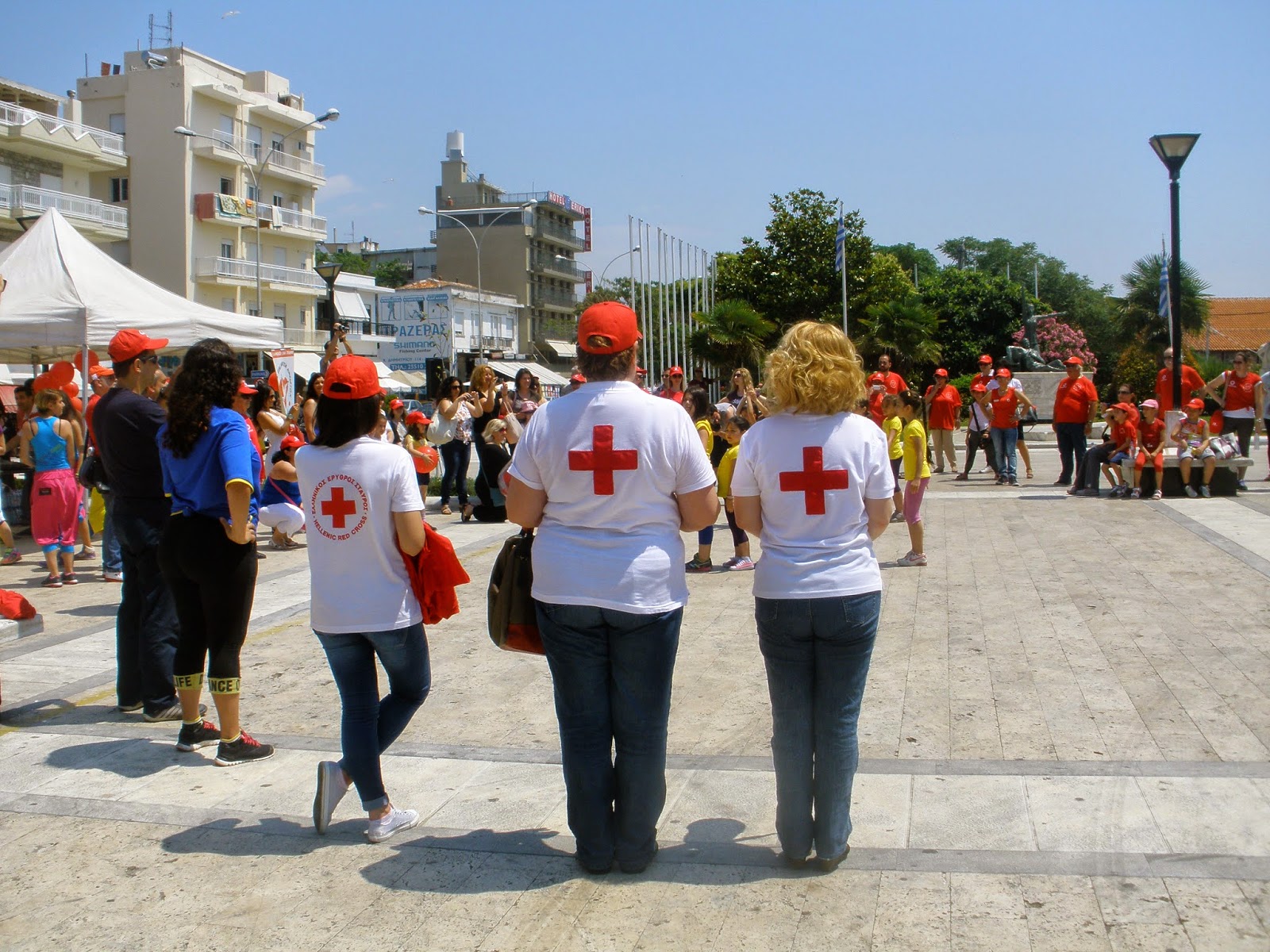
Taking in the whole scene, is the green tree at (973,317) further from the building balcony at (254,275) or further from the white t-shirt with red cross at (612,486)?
the white t-shirt with red cross at (612,486)

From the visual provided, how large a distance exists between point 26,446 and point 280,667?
5762 millimetres

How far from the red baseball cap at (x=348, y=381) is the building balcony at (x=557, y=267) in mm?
90915

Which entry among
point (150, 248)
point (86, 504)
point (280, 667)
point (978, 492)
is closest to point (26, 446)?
point (86, 504)

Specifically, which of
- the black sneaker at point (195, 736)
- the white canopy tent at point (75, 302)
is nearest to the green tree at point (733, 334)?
the white canopy tent at point (75, 302)

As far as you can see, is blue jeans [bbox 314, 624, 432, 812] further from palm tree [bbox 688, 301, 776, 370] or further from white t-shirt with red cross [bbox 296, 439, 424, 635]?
palm tree [bbox 688, 301, 776, 370]

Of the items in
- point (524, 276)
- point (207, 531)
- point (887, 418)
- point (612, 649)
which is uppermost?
point (524, 276)

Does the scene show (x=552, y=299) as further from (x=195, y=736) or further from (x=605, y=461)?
(x=605, y=461)

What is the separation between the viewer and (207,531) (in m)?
4.77

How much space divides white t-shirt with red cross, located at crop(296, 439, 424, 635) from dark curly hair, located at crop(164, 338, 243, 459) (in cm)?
110

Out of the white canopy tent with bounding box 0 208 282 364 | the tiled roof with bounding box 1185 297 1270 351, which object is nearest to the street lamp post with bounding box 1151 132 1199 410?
the white canopy tent with bounding box 0 208 282 364

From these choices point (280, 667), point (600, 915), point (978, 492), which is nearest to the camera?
point (600, 915)

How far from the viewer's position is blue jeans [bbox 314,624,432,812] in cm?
397

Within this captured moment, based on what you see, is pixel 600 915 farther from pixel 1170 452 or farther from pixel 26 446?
pixel 1170 452

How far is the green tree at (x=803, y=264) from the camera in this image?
145ft
